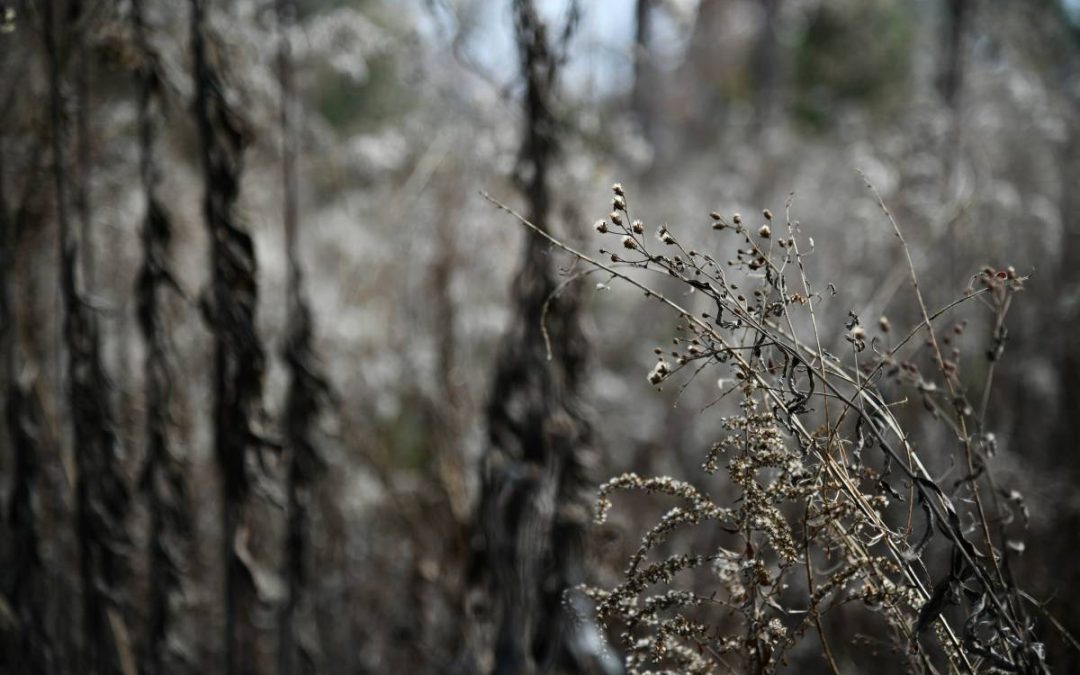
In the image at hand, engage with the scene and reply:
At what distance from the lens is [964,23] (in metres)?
3.50

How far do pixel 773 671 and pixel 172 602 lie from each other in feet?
4.73

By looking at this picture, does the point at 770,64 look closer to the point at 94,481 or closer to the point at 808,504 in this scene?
the point at 94,481

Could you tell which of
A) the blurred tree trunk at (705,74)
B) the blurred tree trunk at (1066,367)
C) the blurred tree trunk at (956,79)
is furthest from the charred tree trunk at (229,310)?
the blurred tree trunk at (705,74)

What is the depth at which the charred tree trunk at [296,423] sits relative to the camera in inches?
81.4

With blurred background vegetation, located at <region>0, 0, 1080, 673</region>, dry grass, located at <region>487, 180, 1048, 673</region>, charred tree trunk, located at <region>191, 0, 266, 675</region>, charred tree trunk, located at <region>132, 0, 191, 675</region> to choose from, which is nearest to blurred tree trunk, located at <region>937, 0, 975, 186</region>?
blurred background vegetation, located at <region>0, 0, 1080, 673</region>

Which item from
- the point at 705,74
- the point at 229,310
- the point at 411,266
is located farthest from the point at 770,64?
the point at 229,310

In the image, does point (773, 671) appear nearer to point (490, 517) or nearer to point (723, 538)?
point (490, 517)

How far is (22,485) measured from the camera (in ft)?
6.35

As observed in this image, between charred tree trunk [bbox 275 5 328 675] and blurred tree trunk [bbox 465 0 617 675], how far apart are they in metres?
0.45

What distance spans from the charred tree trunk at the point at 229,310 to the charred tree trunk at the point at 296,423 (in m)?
0.24

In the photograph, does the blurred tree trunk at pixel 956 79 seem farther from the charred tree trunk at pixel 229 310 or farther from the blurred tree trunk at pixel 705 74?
the blurred tree trunk at pixel 705 74

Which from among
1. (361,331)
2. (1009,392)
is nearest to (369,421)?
(361,331)

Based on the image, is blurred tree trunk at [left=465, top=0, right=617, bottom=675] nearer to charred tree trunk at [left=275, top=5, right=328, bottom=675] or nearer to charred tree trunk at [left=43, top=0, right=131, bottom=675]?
charred tree trunk at [left=275, top=5, right=328, bottom=675]

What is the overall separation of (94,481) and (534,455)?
3.40 ft
